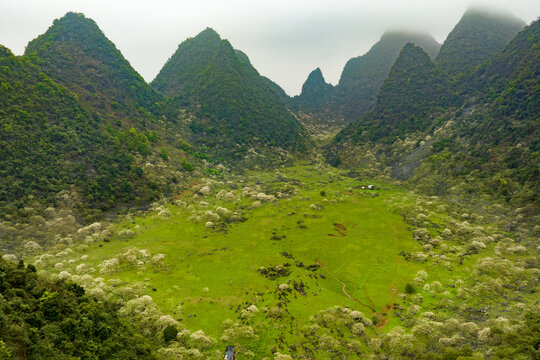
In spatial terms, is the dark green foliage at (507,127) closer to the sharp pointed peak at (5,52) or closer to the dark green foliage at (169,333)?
the dark green foliage at (169,333)

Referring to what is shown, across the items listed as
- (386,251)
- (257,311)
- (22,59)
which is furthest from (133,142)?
(386,251)

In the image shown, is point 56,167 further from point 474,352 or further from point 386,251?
point 474,352

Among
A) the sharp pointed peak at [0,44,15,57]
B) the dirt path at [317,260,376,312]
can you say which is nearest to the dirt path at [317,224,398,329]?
the dirt path at [317,260,376,312]

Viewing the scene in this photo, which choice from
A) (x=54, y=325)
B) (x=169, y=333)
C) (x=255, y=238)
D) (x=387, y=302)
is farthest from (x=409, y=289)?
(x=54, y=325)

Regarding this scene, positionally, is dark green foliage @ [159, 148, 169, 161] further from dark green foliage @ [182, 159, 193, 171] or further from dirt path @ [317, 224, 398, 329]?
dirt path @ [317, 224, 398, 329]

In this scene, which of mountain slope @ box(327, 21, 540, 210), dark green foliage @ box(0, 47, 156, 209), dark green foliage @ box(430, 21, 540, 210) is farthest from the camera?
mountain slope @ box(327, 21, 540, 210)
